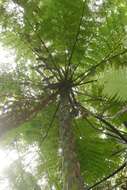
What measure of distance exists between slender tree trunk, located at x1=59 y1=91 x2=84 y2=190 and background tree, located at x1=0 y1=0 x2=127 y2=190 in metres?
0.02

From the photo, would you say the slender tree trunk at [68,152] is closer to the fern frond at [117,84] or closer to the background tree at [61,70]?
the background tree at [61,70]

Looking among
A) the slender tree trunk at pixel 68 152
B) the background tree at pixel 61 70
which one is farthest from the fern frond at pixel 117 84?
the background tree at pixel 61 70

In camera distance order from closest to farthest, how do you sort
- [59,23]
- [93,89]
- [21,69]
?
[59,23] → [21,69] → [93,89]

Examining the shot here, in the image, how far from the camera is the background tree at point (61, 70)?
448 cm

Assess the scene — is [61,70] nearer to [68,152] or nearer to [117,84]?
[68,152]

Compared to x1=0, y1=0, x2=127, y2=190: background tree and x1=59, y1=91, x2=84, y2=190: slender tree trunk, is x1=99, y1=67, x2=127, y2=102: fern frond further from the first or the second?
x1=0, y1=0, x2=127, y2=190: background tree

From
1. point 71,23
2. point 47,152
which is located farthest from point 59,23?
point 47,152

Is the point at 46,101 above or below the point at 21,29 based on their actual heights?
below

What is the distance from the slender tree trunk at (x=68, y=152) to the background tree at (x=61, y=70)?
23 mm

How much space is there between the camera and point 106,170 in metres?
4.68

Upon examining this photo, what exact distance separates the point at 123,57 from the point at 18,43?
1380 mm

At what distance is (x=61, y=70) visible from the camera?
4.85 metres

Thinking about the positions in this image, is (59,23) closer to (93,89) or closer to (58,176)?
(93,89)

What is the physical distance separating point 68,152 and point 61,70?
4.37 feet
